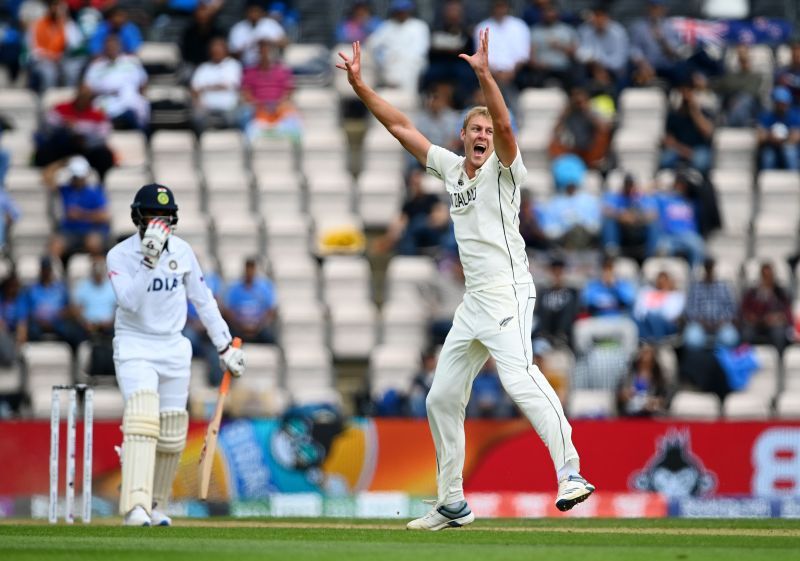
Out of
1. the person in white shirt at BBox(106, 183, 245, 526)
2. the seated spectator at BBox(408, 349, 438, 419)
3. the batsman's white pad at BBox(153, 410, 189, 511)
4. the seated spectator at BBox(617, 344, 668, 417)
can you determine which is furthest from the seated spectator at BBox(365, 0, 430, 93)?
the batsman's white pad at BBox(153, 410, 189, 511)

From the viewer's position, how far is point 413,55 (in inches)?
651

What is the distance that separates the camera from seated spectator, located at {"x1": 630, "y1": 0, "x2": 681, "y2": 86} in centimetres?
1678

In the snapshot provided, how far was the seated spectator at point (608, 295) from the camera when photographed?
14055 mm

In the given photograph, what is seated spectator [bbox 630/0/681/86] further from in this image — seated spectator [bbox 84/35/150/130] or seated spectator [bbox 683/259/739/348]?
seated spectator [bbox 84/35/150/130]

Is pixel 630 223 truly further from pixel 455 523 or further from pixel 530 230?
pixel 455 523

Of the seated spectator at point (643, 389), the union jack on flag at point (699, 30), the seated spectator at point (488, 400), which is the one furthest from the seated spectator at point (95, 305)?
the union jack on flag at point (699, 30)

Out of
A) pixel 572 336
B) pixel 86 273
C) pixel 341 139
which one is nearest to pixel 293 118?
pixel 341 139

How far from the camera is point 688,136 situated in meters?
16.0

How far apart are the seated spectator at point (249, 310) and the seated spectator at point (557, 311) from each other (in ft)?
7.87

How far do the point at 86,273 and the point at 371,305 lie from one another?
8.66 feet

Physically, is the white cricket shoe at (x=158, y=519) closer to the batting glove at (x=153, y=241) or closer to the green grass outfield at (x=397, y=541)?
the green grass outfield at (x=397, y=541)

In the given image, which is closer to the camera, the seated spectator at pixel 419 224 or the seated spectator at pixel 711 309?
the seated spectator at pixel 711 309

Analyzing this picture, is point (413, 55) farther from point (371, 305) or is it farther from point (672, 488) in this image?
point (672, 488)

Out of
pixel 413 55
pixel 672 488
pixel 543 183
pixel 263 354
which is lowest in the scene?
pixel 672 488
